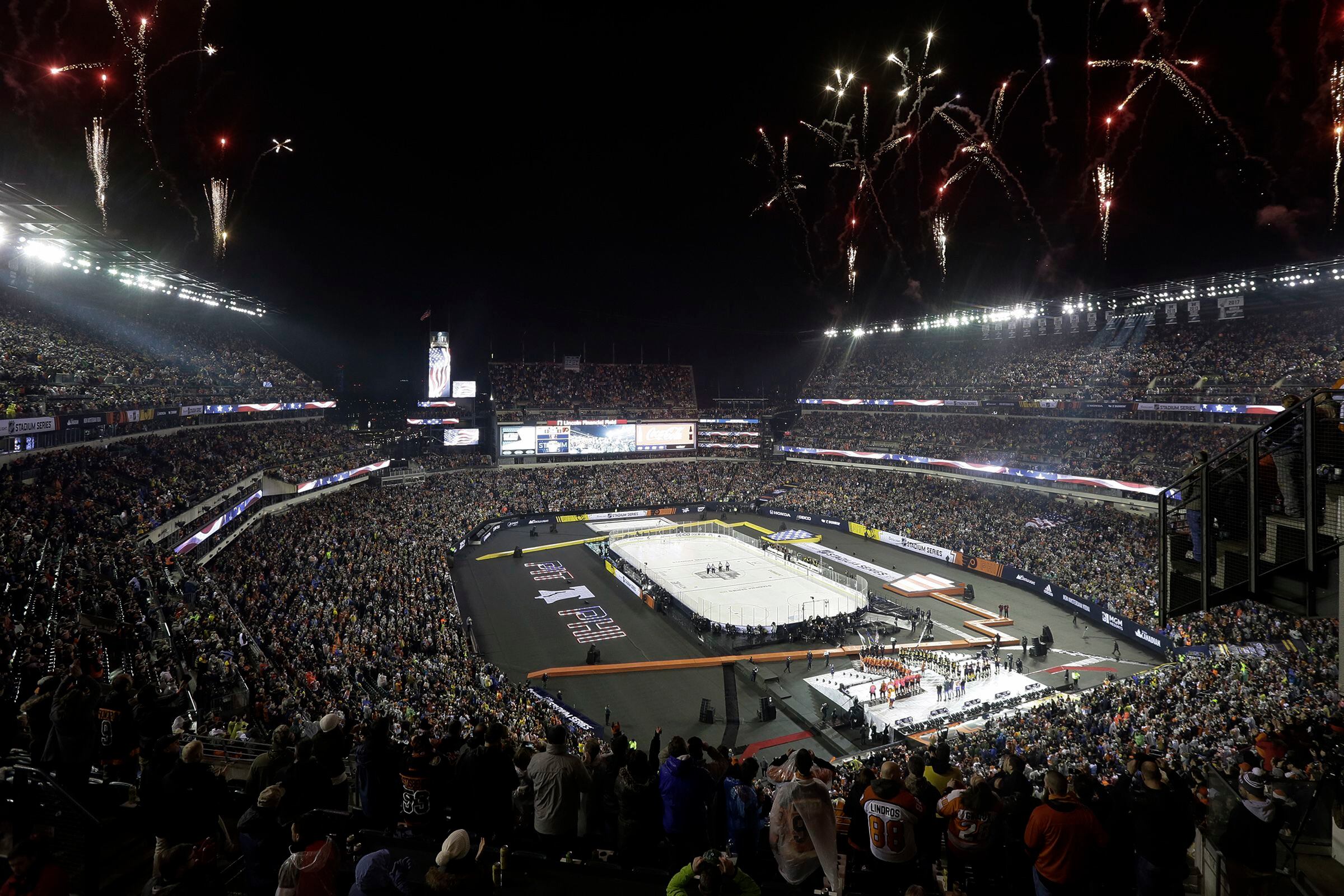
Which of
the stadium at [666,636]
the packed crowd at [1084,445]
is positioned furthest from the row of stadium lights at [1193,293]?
the packed crowd at [1084,445]

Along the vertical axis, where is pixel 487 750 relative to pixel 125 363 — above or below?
below

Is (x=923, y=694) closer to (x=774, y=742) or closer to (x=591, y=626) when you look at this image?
(x=774, y=742)

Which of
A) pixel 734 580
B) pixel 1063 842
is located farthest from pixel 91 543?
pixel 734 580

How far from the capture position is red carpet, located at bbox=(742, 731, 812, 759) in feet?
59.7

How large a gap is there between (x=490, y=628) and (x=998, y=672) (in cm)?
2042

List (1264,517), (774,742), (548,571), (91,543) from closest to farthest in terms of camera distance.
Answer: (1264,517)
(91,543)
(774,742)
(548,571)

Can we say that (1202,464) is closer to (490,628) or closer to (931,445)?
(490,628)

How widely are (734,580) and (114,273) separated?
3736cm

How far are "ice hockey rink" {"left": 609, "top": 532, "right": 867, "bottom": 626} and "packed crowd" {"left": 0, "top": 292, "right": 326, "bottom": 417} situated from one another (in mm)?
24974

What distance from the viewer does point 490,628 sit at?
2748 centimetres

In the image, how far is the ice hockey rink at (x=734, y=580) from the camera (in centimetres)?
2886

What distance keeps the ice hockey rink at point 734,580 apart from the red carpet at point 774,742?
7667mm

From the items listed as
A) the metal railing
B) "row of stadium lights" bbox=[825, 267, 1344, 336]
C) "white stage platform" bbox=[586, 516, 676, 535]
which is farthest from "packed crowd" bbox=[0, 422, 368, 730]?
"row of stadium lights" bbox=[825, 267, 1344, 336]

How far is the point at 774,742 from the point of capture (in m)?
18.8
